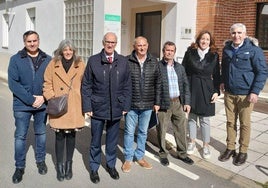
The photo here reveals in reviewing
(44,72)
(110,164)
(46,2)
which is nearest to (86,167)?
(110,164)

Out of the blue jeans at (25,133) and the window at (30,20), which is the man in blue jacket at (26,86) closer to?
the blue jeans at (25,133)

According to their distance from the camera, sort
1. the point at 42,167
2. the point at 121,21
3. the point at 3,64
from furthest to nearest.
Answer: the point at 3,64 < the point at 121,21 < the point at 42,167

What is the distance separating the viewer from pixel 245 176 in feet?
13.3

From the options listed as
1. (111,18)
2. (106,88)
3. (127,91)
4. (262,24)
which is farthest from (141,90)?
(262,24)

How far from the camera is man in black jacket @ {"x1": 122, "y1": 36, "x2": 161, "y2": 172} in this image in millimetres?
3840

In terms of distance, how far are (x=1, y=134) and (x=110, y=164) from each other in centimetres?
253

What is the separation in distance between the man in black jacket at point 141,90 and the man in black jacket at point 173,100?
170 mm

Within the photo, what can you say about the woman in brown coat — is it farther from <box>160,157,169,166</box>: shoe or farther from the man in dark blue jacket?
<box>160,157,169,166</box>: shoe

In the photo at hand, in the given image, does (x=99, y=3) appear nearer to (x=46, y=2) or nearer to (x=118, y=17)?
(x=118, y=17)

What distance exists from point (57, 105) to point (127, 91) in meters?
0.82

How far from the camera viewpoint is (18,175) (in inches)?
147

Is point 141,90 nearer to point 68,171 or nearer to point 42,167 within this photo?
point 68,171


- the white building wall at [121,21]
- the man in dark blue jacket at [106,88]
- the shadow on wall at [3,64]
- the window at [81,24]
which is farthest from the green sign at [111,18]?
the shadow on wall at [3,64]

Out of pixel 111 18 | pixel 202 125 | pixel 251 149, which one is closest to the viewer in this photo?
pixel 202 125
